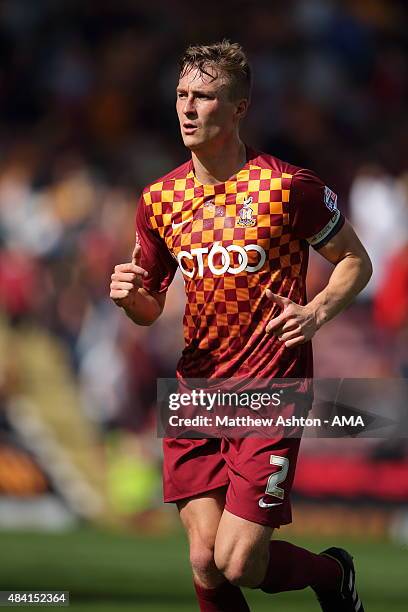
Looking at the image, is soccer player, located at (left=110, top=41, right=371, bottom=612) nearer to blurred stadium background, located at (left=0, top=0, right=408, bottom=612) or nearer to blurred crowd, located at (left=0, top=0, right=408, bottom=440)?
blurred stadium background, located at (left=0, top=0, right=408, bottom=612)

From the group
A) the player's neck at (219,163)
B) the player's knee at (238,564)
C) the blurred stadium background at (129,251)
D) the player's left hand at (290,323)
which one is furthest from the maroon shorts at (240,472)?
the blurred stadium background at (129,251)

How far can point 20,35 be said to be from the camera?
1513cm

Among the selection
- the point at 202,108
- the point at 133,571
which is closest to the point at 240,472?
the point at 202,108

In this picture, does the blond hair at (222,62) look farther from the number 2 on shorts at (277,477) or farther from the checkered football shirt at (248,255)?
the number 2 on shorts at (277,477)

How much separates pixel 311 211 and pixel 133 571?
180 inches

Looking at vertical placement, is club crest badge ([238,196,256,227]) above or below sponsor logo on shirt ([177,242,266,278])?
above

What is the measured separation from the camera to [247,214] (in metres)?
5.68

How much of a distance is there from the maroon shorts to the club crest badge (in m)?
0.94

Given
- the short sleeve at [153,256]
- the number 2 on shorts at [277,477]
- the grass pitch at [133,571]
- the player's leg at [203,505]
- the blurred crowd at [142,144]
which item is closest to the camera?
the number 2 on shorts at [277,477]

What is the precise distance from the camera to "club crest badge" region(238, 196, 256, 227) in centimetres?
567

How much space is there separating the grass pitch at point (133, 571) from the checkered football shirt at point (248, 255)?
2274 mm

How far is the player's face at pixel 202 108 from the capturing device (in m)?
5.64

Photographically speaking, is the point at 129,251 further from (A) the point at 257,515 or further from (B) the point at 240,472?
(A) the point at 257,515
